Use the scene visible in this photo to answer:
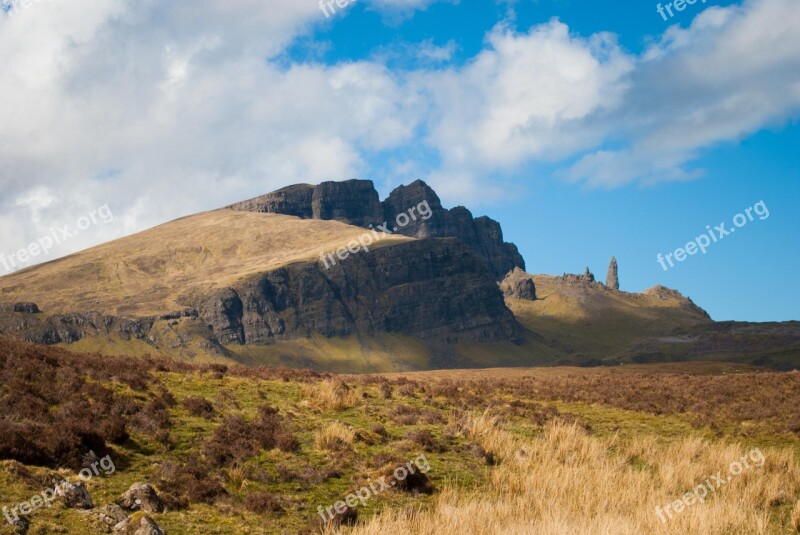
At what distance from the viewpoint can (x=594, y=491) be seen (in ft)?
49.9

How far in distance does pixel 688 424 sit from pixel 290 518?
2137 centimetres

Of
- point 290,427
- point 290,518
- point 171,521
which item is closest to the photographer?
point 171,521

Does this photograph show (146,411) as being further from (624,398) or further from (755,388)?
(755,388)

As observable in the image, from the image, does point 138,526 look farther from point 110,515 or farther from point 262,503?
point 262,503

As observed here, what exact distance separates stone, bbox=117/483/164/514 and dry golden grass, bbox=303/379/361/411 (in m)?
10.5

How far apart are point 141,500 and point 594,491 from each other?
9791 mm

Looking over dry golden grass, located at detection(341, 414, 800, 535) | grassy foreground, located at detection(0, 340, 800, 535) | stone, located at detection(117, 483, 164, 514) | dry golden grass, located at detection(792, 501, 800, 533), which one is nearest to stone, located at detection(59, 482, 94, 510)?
grassy foreground, located at detection(0, 340, 800, 535)

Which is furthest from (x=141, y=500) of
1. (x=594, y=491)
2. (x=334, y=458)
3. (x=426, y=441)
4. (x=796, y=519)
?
(x=796, y=519)

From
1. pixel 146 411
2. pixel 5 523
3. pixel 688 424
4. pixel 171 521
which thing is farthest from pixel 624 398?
pixel 5 523

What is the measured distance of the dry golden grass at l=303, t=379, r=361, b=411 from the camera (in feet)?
77.0

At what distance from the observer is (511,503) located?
47.4ft

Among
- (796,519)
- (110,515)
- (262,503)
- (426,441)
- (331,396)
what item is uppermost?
(331,396)

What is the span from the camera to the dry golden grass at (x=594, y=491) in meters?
12.4

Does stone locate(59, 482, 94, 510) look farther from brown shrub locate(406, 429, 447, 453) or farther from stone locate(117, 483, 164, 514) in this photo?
brown shrub locate(406, 429, 447, 453)
